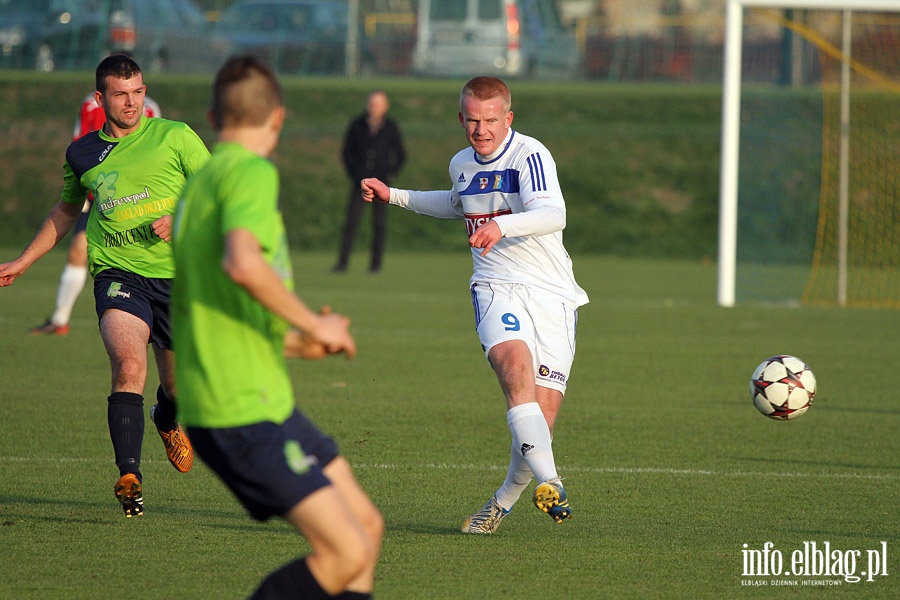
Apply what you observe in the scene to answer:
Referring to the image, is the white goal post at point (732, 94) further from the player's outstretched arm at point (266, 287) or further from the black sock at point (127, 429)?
the player's outstretched arm at point (266, 287)

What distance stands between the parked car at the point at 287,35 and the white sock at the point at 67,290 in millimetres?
17534

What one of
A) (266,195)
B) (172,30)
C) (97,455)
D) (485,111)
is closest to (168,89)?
(172,30)

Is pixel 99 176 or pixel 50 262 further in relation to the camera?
pixel 50 262

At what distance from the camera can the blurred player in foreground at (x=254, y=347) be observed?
3.43m

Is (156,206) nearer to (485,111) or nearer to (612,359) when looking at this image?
(485,111)

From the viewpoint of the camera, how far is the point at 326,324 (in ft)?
11.3

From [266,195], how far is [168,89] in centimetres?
2474

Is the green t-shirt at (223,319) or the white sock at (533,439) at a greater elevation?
the green t-shirt at (223,319)

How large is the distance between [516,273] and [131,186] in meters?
1.89

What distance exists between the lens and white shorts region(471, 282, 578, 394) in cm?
577

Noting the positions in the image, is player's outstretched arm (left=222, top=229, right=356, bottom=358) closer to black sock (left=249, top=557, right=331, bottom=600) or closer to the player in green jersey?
black sock (left=249, top=557, right=331, bottom=600)

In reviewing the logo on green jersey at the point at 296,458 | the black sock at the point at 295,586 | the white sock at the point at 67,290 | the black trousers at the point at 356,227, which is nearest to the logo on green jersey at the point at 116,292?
the logo on green jersey at the point at 296,458

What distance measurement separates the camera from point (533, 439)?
545 cm

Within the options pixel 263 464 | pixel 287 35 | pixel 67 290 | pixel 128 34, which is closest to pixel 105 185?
pixel 263 464
